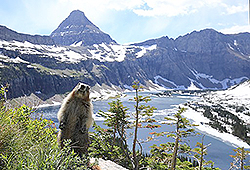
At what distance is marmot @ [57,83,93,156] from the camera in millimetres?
3969

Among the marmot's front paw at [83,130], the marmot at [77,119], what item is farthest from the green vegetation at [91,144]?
the marmot's front paw at [83,130]

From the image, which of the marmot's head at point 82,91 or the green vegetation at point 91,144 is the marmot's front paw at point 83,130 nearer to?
the green vegetation at point 91,144

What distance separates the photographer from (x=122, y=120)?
822 centimetres

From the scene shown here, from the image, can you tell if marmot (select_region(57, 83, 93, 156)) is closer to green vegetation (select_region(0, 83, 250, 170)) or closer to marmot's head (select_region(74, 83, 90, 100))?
marmot's head (select_region(74, 83, 90, 100))

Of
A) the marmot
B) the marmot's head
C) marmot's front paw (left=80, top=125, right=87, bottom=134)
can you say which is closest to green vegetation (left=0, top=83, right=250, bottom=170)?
the marmot

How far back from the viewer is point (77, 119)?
13.3 feet

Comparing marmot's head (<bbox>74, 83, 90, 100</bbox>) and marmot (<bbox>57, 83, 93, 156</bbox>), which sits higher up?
marmot's head (<bbox>74, 83, 90, 100</bbox>)

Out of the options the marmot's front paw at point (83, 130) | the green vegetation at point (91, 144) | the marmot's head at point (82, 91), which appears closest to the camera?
the green vegetation at point (91, 144)

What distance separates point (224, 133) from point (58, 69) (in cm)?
14674

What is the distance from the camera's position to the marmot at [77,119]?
397cm

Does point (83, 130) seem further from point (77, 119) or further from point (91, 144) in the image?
point (91, 144)

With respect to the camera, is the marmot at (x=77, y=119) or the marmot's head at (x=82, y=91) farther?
the marmot's head at (x=82, y=91)

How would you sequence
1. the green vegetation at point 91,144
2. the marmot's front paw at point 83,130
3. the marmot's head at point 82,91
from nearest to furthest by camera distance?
the green vegetation at point 91,144 → the marmot's front paw at point 83,130 → the marmot's head at point 82,91

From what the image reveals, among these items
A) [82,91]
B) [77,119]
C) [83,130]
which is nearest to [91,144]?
[83,130]
